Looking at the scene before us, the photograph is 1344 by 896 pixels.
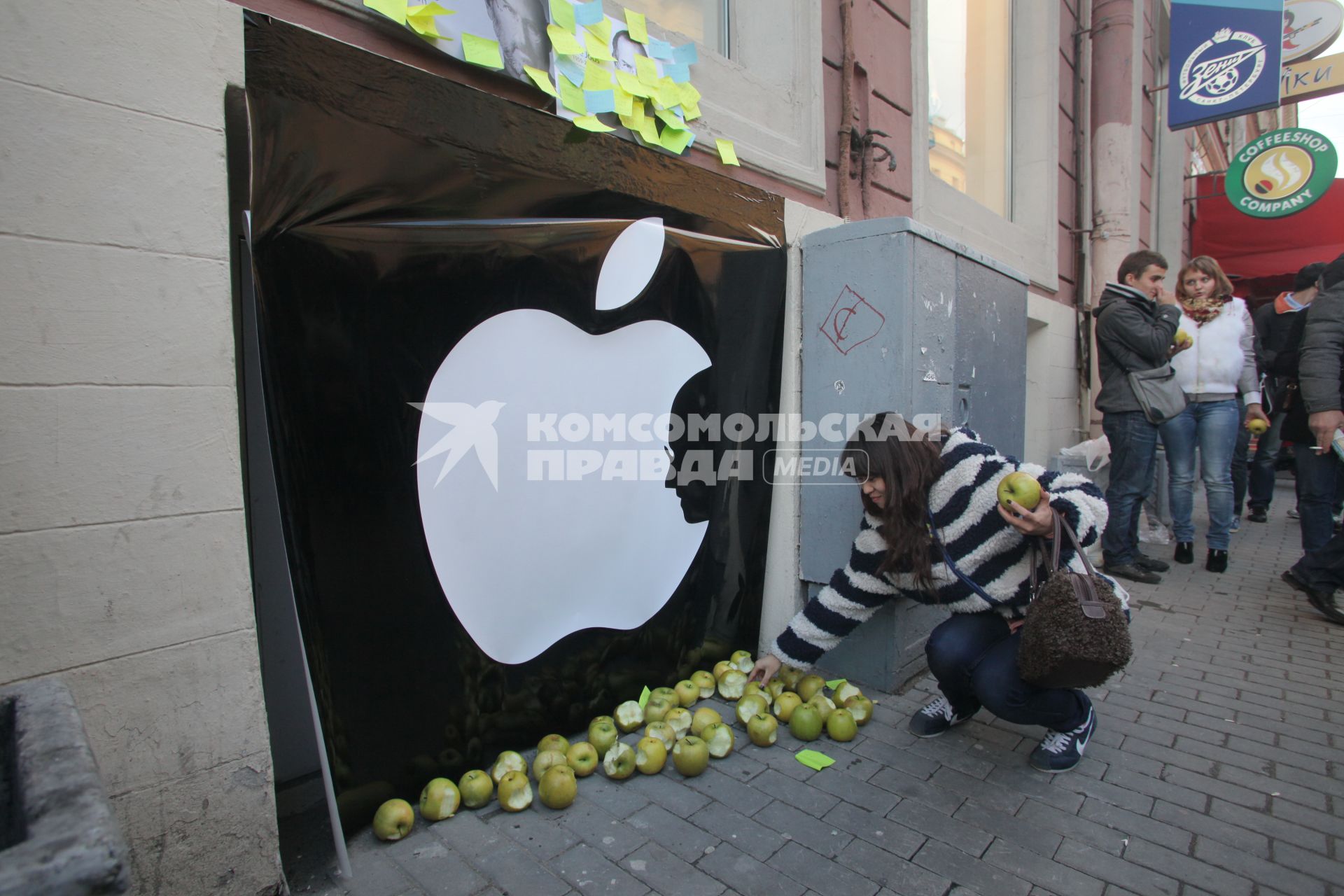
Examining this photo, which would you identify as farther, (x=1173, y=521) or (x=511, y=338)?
(x=1173, y=521)

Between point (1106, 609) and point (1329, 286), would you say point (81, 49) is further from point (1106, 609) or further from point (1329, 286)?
point (1329, 286)

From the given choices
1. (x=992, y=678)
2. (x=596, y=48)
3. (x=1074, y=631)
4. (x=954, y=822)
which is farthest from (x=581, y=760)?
(x=596, y=48)

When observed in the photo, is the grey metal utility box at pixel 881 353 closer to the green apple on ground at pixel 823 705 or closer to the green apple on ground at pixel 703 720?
the green apple on ground at pixel 823 705

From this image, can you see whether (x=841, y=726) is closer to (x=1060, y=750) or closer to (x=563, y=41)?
(x=1060, y=750)

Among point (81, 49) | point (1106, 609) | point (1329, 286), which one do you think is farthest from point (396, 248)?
point (1329, 286)

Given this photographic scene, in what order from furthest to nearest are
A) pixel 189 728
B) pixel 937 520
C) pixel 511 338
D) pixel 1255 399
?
pixel 1255 399 < pixel 937 520 < pixel 511 338 < pixel 189 728

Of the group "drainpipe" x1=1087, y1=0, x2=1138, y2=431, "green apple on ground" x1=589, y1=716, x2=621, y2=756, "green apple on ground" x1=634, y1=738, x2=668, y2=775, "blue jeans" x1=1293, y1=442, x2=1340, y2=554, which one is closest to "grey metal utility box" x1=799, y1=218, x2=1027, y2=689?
"green apple on ground" x1=634, y1=738, x2=668, y2=775

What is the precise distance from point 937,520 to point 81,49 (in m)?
2.86

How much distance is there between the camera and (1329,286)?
3938 mm

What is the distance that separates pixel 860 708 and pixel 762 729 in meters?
0.49

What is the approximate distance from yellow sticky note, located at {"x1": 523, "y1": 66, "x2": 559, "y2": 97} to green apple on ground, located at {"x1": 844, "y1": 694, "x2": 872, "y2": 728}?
9.03ft

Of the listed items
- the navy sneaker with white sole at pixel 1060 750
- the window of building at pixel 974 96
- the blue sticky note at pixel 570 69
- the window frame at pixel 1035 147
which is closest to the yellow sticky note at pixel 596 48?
the blue sticky note at pixel 570 69

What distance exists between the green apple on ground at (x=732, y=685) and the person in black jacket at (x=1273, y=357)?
391 cm

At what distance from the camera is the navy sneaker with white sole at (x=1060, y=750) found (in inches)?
101
